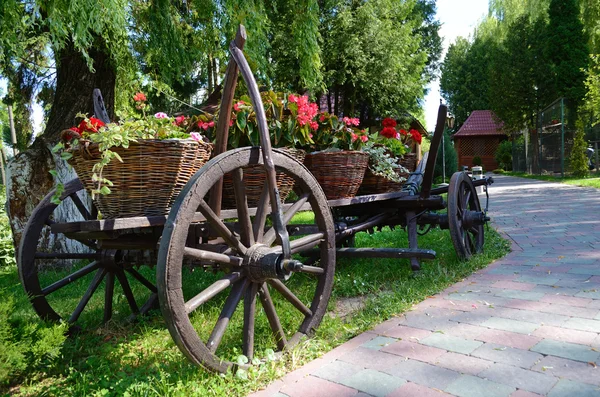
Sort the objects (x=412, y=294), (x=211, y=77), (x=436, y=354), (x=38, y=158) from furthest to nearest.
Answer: (x=211, y=77) → (x=38, y=158) → (x=412, y=294) → (x=436, y=354)

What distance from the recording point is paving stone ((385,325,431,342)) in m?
2.65

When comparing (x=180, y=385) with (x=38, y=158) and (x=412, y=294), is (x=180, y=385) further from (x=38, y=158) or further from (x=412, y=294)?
(x=38, y=158)

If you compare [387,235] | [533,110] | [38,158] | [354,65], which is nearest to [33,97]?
[38,158]

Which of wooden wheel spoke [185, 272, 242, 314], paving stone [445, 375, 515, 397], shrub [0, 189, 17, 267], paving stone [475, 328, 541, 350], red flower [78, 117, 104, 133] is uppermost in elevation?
red flower [78, 117, 104, 133]

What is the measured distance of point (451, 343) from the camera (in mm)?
2527

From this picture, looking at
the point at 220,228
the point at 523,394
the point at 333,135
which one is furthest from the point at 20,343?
A: the point at 333,135

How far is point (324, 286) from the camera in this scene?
2.67 metres

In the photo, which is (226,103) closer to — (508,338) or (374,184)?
(508,338)

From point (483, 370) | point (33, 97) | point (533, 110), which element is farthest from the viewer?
point (533, 110)

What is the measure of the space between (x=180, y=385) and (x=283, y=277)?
638mm

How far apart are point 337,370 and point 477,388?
0.62 metres

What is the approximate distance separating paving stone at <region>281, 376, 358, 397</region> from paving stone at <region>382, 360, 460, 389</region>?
0.27 metres

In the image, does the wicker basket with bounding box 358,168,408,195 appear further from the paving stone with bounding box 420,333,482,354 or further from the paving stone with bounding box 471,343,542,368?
the paving stone with bounding box 471,343,542,368

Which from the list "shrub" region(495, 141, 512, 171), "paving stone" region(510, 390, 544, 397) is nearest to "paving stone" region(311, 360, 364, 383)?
"paving stone" region(510, 390, 544, 397)
